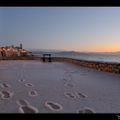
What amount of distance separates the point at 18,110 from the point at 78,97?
1.01m

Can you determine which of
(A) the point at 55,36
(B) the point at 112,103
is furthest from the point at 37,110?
(A) the point at 55,36

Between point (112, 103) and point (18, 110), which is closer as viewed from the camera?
point (18, 110)

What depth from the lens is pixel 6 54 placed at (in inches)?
625

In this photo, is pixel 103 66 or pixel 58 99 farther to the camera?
pixel 103 66

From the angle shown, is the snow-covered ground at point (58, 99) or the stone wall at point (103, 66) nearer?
the snow-covered ground at point (58, 99)

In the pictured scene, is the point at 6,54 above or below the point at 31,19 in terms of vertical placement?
below

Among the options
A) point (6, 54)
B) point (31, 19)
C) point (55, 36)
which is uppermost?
point (31, 19)

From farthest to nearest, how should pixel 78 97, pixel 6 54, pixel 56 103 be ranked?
pixel 6 54 < pixel 78 97 < pixel 56 103

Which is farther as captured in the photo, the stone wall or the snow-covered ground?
the stone wall

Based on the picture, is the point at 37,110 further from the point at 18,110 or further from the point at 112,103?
the point at 112,103
